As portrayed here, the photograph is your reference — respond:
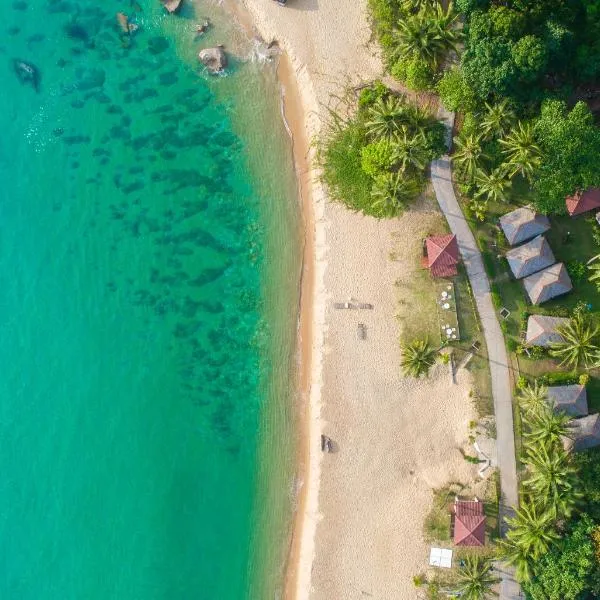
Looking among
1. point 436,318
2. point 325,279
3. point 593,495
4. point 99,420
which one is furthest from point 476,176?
point 99,420

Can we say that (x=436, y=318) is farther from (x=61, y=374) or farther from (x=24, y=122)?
(x=24, y=122)

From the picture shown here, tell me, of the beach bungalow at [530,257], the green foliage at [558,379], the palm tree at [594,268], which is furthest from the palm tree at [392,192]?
the green foliage at [558,379]

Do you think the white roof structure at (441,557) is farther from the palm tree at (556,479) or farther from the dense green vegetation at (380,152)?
the dense green vegetation at (380,152)

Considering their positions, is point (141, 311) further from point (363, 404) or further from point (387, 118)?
point (387, 118)

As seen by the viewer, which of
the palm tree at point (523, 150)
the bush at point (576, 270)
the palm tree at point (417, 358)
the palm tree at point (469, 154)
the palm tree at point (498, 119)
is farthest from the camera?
the palm tree at point (417, 358)

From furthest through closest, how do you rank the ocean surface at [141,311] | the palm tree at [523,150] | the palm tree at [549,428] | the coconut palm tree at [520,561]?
the ocean surface at [141,311] < the coconut palm tree at [520,561] < the palm tree at [549,428] < the palm tree at [523,150]

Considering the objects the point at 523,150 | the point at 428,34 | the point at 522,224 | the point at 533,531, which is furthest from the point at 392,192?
the point at 533,531
